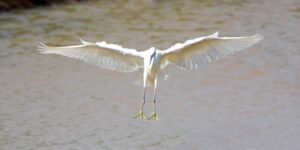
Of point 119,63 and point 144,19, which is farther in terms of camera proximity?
point 144,19

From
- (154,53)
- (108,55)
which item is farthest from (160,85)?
(154,53)

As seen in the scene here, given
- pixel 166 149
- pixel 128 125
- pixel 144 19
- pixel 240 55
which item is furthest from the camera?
pixel 144 19

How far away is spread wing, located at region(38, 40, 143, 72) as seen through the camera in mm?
8341

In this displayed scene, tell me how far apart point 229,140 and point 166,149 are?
79 centimetres

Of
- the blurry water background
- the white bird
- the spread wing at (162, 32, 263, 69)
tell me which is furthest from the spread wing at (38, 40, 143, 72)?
the blurry water background

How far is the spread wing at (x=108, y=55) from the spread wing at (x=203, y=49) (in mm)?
305

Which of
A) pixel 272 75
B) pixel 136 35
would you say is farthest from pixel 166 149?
pixel 136 35

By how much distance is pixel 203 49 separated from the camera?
840 cm

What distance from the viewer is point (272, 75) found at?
12.3 m

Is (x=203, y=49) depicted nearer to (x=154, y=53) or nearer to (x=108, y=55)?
(x=154, y=53)

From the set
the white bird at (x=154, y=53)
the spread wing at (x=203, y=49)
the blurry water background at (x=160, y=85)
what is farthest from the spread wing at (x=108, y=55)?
the blurry water background at (x=160, y=85)

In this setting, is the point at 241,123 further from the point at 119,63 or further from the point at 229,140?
the point at 119,63

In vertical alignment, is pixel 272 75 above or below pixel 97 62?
below

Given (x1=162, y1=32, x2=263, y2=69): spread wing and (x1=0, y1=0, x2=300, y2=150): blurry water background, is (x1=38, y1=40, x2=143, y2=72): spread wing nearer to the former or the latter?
(x1=162, y1=32, x2=263, y2=69): spread wing
